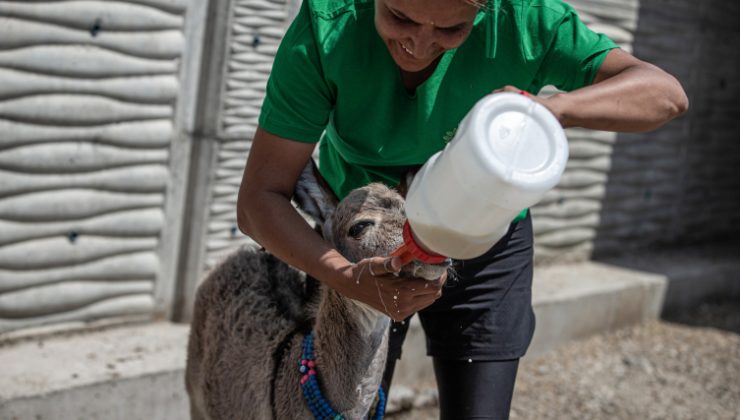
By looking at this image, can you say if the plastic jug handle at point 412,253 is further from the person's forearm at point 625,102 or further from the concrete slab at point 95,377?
the concrete slab at point 95,377

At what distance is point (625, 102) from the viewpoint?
2.19m

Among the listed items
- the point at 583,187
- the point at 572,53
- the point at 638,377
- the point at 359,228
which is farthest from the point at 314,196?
the point at 583,187

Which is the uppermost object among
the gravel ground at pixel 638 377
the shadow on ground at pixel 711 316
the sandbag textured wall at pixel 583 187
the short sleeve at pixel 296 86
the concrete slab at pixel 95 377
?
the short sleeve at pixel 296 86

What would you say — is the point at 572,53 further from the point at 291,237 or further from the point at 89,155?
the point at 89,155

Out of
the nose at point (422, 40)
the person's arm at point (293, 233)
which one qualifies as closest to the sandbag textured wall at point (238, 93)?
the person's arm at point (293, 233)

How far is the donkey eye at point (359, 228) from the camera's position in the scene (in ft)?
8.89

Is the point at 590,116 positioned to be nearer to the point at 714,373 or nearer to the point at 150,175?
the point at 150,175

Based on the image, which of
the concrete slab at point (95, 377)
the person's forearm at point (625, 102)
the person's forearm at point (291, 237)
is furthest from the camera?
the concrete slab at point (95, 377)

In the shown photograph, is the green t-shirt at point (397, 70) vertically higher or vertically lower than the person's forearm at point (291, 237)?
higher

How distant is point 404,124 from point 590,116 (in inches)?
27.7

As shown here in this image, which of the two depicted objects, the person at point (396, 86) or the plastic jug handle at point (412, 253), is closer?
the plastic jug handle at point (412, 253)

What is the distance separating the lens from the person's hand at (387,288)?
90.0 inches

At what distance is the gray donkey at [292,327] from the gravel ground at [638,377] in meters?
1.95

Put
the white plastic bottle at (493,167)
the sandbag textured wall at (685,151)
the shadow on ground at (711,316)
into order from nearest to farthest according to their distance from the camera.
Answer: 1. the white plastic bottle at (493,167)
2. the shadow on ground at (711,316)
3. the sandbag textured wall at (685,151)
